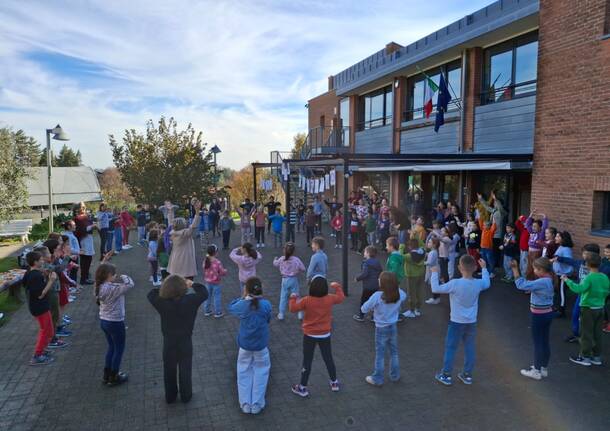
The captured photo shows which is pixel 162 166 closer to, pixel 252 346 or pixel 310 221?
pixel 310 221

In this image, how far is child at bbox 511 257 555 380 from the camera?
5680mm

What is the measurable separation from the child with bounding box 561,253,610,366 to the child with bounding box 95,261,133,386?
589 centimetres

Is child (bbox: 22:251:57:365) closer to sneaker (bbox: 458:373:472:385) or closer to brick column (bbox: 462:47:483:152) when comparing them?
sneaker (bbox: 458:373:472:385)

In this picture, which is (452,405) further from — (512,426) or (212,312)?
(212,312)

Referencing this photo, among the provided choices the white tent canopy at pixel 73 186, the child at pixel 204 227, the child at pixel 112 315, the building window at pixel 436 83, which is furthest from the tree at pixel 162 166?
the white tent canopy at pixel 73 186

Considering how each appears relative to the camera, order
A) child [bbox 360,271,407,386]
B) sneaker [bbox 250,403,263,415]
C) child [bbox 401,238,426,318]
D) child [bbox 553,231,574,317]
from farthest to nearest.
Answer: child [bbox 401,238,426,318] < child [bbox 553,231,574,317] < child [bbox 360,271,407,386] < sneaker [bbox 250,403,263,415]

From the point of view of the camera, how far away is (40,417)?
4988mm

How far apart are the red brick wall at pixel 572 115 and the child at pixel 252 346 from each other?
305 inches

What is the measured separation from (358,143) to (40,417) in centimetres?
1999

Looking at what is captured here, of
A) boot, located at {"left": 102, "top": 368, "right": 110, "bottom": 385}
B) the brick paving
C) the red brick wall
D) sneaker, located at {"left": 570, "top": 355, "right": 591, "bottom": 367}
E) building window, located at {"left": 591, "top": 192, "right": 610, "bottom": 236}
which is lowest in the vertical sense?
the brick paving

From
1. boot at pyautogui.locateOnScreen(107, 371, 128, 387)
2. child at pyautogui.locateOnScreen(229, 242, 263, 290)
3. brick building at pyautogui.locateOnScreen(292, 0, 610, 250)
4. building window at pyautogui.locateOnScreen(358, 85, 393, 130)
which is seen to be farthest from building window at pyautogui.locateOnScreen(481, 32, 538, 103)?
boot at pyautogui.locateOnScreen(107, 371, 128, 387)

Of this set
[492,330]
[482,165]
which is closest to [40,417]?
[492,330]

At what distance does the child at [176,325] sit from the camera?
4.97 m

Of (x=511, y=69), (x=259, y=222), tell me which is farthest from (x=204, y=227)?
(x=511, y=69)
